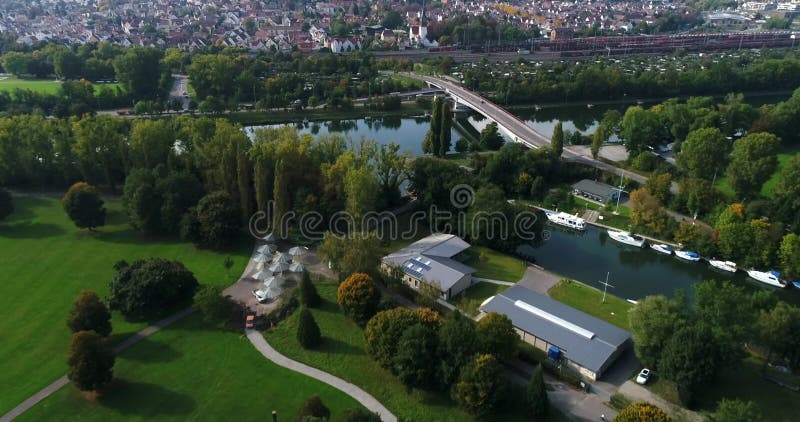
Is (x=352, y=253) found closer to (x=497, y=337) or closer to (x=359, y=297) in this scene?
(x=359, y=297)

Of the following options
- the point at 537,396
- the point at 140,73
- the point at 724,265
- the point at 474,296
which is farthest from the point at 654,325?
the point at 140,73

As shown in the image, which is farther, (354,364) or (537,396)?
(354,364)

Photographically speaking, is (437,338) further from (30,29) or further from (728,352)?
(30,29)

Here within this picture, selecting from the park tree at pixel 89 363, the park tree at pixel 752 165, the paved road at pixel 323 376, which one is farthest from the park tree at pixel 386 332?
the park tree at pixel 752 165

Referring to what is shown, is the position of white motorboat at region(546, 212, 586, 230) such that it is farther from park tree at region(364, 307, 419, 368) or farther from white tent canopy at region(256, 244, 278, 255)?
white tent canopy at region(256, 244, 278, 255)

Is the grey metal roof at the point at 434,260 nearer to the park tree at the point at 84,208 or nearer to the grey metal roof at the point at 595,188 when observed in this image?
the grey metal roof at the point at 595,188

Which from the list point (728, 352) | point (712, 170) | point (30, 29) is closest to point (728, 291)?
point (728, 352)
